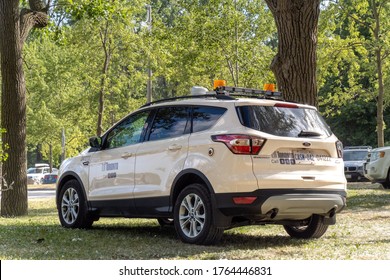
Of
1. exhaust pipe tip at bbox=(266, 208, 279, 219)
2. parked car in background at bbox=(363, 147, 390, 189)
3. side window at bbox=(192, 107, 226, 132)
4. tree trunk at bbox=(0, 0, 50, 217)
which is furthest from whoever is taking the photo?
parked car in background at bbox=(363, 147, 390, 189)

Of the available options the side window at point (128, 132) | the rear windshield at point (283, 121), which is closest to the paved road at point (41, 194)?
the side window at point (128, 132)

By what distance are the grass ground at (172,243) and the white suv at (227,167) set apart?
0.33 meters

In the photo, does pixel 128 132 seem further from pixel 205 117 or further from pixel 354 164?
pixel 354 164

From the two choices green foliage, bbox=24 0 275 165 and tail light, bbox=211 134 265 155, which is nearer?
tail light, bbox=211 134 265 155

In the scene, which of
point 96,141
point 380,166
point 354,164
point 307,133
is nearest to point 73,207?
point 96,141

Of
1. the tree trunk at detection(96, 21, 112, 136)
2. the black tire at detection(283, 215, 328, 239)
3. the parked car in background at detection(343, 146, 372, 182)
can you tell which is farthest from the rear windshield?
the parked car in background at detection(343, 146, 372, 182)

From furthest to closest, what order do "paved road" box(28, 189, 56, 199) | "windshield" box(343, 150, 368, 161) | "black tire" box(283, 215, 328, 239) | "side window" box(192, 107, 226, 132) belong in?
"windshield" box(343, 150, 368, 161) < "paved road" box(28, 189, 56, 199) < "black tire" box(283, 215, 328, 239) < "side window" box(192, 107, 226, 132)

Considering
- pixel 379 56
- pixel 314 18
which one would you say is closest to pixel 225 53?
pixel 379 56

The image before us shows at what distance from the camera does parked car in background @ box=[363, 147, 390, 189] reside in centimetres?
2153

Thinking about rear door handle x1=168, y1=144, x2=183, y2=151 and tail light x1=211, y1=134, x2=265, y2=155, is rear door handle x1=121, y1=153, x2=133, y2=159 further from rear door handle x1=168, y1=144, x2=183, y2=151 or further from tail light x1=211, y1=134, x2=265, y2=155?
tail light x1=211, y1=134, x2=265, y2=155

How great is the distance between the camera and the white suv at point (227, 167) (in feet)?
26.9

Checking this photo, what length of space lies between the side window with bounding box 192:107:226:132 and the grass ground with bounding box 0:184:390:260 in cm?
148

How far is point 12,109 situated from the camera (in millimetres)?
15336

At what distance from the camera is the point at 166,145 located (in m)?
9.22
